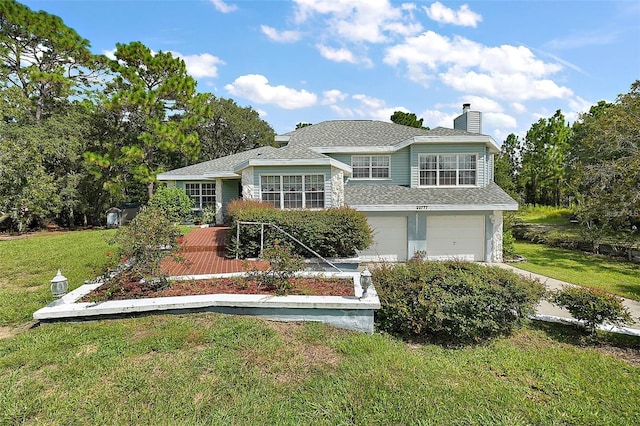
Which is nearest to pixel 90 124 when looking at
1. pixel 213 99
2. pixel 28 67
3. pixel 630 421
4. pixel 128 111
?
pixel 128 111

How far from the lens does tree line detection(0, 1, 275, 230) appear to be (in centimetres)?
2073

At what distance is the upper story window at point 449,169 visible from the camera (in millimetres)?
15688

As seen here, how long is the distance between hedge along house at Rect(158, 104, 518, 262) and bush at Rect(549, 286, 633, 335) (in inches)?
319

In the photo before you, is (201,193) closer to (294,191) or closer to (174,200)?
(174,200)

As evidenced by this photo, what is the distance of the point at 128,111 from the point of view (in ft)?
76.8

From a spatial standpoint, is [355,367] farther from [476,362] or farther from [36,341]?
[36,341]

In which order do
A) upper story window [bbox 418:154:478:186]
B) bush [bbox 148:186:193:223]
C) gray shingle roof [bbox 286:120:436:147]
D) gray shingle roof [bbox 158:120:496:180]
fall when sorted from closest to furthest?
upper story window [bbox 418:154:478:186] < bush [bbox 148:186:193:223] < gray shingle roof [bbox 158:120:496:180] < gray shingle roof [bbox 286:120:436:147]

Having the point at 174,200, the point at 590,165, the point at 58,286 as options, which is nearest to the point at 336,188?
the point at 174,200

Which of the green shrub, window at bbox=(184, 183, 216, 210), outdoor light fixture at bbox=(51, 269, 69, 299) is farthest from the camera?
window at bbox=(184, 183, 216, 210)

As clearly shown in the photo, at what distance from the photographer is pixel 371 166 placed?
16484 mm

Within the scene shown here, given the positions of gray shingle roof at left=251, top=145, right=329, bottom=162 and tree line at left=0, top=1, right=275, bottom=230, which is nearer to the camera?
gray shingle roof at left=251, top=145, right=329, bottom=162

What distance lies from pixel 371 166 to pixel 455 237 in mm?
5437

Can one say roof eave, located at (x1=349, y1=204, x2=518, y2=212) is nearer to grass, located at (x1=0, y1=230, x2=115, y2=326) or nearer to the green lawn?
the green lawn

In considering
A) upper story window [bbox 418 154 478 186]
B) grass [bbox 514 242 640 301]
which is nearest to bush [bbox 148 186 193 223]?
upper story window [bbox 418 154 478 186]
